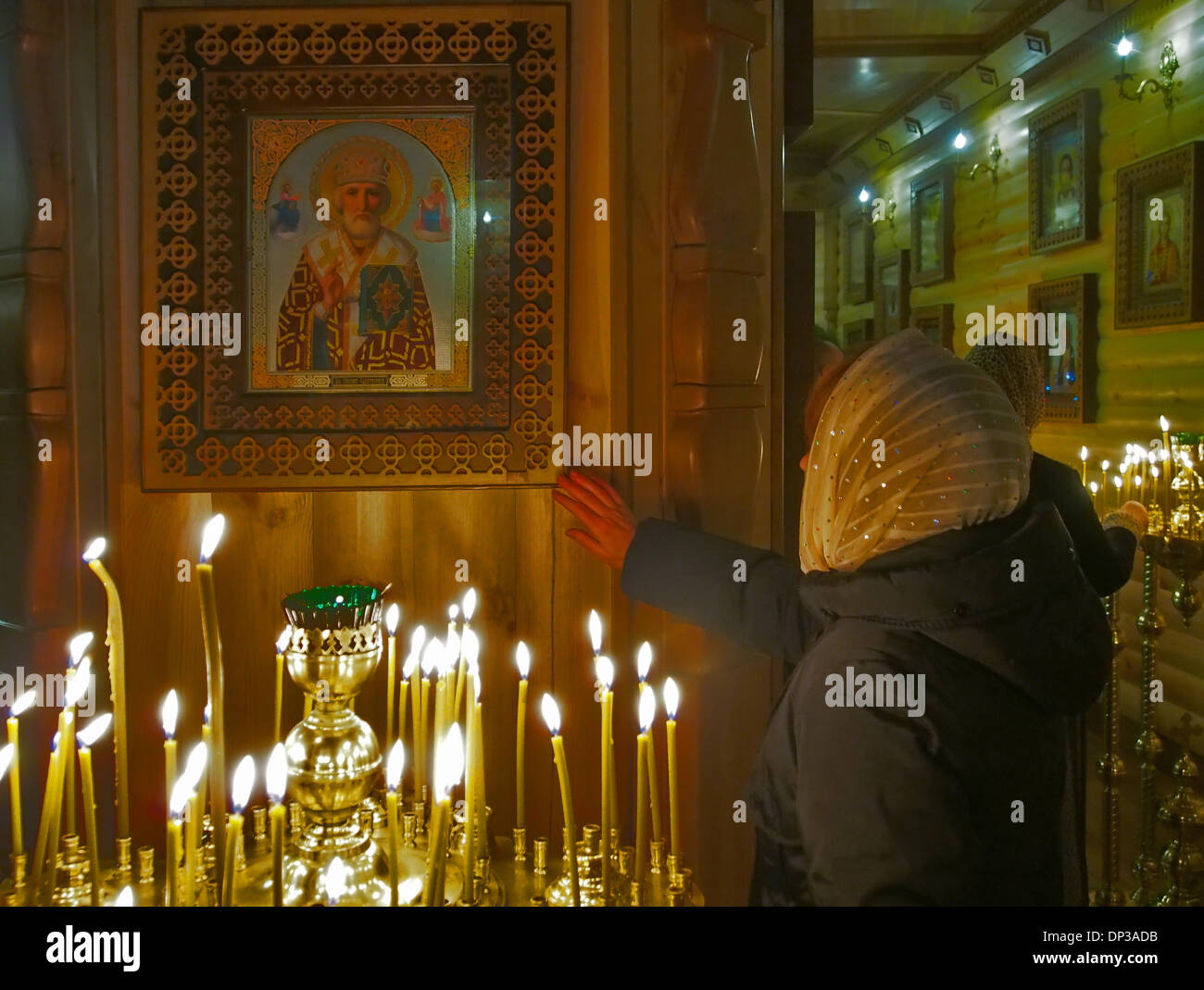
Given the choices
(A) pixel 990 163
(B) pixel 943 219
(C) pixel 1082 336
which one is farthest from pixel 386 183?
(B) pixel 943 219

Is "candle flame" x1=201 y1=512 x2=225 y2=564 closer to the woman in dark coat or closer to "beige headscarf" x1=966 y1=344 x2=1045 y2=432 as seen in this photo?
the woman in dark coat

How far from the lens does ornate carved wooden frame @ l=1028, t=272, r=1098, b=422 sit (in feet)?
13.7

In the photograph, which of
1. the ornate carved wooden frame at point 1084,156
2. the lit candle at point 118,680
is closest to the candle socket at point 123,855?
the lit candle at point 118,680

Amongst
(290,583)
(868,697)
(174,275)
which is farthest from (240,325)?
(868,697)

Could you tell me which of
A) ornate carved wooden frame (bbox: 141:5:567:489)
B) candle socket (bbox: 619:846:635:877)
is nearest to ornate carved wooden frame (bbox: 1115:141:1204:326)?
ornate carved wooden frame (bbox: 141:5:567:489)

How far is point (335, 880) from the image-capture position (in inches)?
46.8

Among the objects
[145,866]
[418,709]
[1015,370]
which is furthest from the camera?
[1015,370]

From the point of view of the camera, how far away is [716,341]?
1676 millimetres

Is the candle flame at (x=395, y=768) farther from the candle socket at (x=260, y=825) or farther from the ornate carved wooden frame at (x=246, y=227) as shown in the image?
the ornate carved wooden frame at (x=246, y=227)

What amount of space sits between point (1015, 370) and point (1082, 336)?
262cm

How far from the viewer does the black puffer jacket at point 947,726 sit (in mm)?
1081

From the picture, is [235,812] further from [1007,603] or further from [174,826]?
[1007,603]

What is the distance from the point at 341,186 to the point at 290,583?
0.79m

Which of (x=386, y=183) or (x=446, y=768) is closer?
(x=446, y=768)
